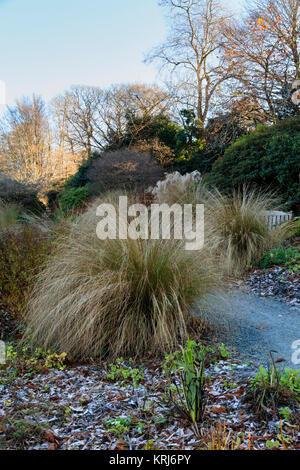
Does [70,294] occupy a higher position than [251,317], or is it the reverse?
[70,294]

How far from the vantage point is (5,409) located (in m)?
1.85

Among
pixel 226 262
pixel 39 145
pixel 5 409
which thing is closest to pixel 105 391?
pixel 5 409

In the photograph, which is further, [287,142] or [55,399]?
[287,142]

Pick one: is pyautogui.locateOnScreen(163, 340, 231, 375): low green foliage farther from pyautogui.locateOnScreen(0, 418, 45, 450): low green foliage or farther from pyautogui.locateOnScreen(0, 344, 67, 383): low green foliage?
pyautogui.locateOnScreen(0, 418, 45, 450): low green foliage

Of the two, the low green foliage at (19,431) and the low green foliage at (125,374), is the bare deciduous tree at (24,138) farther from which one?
the low green foliage at (19,431)

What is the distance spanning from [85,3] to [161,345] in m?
2.79

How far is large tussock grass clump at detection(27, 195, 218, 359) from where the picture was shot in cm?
254

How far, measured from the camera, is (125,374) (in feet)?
7.13

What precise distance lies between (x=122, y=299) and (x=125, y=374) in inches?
24.0

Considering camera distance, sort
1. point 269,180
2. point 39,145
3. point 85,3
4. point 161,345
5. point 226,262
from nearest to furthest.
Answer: point 161,345 < point 85,3 < point 226,262 < point 269,180 < point 39,145

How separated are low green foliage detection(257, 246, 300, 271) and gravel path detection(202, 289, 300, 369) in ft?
3.23

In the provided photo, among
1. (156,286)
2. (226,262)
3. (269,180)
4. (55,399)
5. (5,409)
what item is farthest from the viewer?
(269,180)

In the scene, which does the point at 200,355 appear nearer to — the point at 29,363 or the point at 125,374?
the point at 125,374
